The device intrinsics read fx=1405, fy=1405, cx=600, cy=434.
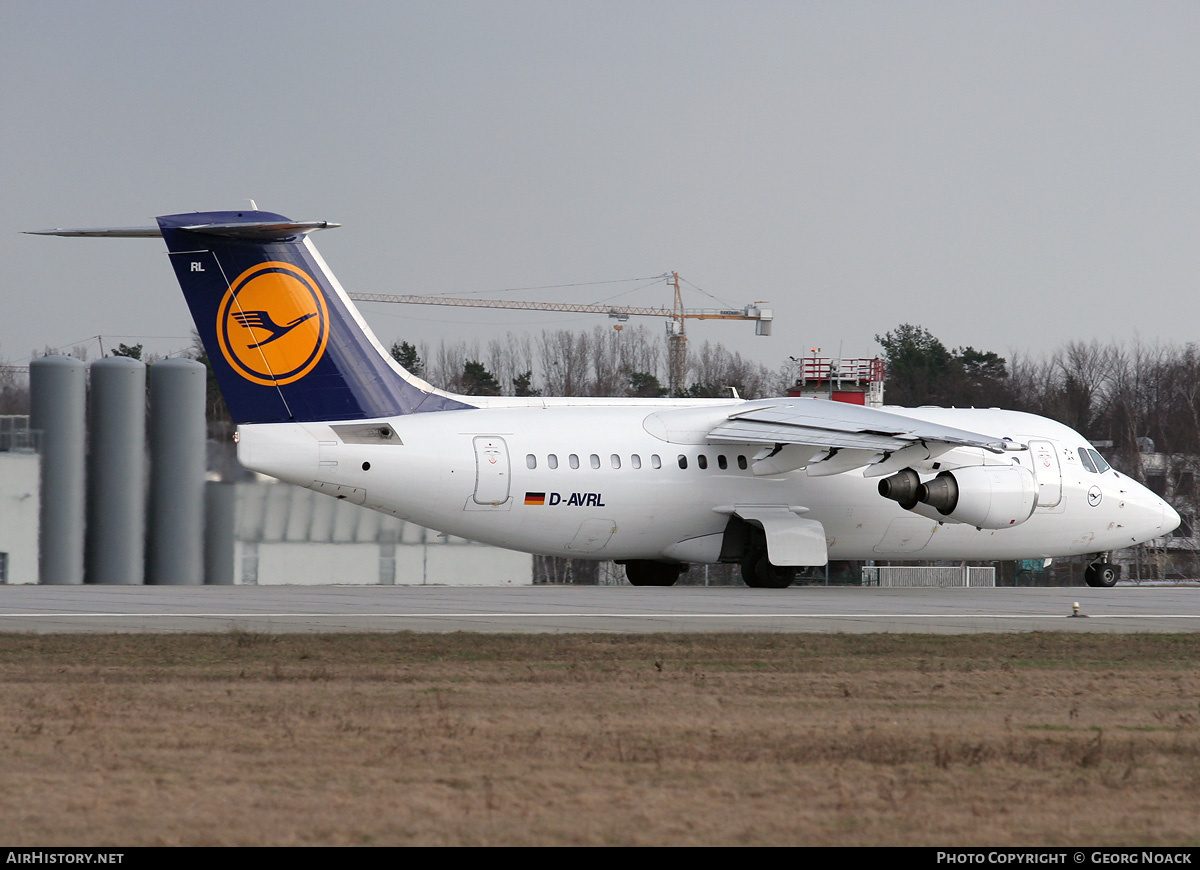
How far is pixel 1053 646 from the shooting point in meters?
14.0

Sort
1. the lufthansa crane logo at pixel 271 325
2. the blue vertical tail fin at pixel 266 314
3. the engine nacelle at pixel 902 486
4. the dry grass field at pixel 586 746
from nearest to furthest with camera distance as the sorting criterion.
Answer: the dry grass field at pixel 586 746 → the blue vertical tail fin at pixel 266 314 → the lufthansa crane logo at pixel 271 325 → the engine nacelle at pixel 902 486

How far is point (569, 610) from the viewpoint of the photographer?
17703 mm

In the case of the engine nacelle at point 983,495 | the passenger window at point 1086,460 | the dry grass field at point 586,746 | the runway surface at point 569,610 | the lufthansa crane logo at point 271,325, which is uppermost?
the lufthansa crane logo at point 271,325

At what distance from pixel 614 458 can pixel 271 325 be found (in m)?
6.08

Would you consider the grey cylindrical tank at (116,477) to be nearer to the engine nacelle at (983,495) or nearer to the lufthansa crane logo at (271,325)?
the lufthansa crane logo at (271,325)

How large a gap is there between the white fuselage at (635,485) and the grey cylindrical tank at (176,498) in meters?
7.88

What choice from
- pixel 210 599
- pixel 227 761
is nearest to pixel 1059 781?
pixel 227 761

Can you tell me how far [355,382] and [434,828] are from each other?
1663 centimetres

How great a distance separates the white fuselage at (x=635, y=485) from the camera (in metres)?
22.1

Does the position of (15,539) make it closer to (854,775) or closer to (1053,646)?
(1053,646)

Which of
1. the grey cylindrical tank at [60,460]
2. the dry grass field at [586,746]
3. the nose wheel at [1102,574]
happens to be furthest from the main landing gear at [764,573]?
the grey cylindrical tank at [60,460]

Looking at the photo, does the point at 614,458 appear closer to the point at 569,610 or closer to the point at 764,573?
the point at 764,573

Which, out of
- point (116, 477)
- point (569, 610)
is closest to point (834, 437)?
point (569, 610)

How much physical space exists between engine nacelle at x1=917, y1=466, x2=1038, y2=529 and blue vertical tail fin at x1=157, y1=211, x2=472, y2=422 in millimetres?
9762
